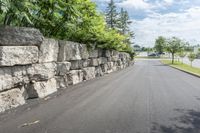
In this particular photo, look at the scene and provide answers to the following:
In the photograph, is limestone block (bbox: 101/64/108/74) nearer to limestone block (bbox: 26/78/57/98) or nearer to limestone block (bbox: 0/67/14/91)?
limestone block (bbox: 26/78/57/98)

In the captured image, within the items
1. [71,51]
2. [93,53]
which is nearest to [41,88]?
[71,51]

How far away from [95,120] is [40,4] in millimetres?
4890

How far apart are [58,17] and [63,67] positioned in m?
1.75

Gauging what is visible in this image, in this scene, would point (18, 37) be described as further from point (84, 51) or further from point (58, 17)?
point (84, 51)

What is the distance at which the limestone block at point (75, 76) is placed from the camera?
404 inches

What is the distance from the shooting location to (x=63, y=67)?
9453 millimetres

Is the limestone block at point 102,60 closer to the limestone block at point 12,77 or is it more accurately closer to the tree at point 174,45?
the limestone block at point 12,77

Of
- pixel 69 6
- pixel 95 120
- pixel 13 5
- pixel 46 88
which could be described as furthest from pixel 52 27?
pixel 95 120

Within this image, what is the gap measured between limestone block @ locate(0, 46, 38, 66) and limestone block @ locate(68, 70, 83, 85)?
126 inches

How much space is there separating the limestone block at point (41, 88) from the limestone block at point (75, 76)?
1702 mm

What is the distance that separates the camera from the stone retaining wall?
19.5 ft

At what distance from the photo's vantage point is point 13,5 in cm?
602

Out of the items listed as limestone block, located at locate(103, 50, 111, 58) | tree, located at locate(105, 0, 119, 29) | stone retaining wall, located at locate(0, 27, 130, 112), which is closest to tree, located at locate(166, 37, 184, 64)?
tree, located at locate(105, 0, 119, 29)

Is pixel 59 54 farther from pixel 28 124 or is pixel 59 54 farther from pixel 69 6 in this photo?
pixel 28 124
